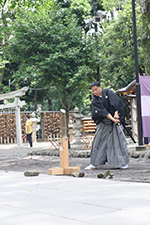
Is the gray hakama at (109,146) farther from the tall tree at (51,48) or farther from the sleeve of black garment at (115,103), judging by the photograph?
the tall tree at (51,48)

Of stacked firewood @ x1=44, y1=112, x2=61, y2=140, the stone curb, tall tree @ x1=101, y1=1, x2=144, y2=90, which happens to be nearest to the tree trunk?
the stone curb

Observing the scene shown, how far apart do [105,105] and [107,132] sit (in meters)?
0.62

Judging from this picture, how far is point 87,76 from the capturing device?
17609 millimetres

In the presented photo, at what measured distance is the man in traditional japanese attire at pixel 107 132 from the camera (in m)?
8.47

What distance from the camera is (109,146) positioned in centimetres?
862

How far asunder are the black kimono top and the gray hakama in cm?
25

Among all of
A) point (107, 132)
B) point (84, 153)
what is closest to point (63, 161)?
point (107, 132)

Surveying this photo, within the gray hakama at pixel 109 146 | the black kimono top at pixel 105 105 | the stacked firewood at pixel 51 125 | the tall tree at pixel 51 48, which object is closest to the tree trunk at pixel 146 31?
the tall tree at pixel 51 48

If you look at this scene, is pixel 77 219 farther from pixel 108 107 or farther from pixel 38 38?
pixel 38 38

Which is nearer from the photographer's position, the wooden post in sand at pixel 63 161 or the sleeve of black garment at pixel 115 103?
the wooden post in sand at pixel 63 161

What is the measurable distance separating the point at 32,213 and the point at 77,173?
146 inches

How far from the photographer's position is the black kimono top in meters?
8.45

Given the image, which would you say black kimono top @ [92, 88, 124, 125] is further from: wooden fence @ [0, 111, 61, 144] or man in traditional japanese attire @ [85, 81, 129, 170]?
wooden fence @ [0, 111, 61, 144]

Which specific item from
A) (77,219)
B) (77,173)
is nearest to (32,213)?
(77,219)
